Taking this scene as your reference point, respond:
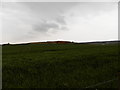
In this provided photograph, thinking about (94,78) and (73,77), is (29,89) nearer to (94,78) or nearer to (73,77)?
(73,77)

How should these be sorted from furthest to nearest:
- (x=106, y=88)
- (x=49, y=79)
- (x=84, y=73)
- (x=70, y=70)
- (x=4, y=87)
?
(x=70, y=70), (x=84, y=73), (x=49, y=79), (x=4, y=87), (x=106, y=88)

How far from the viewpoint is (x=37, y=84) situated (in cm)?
1023

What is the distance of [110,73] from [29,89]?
6.87 m

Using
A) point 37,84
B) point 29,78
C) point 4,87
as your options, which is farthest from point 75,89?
point 4,87

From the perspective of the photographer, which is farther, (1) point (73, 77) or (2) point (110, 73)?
(2) point (110, 73)

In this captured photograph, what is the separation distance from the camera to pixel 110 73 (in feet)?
42.0

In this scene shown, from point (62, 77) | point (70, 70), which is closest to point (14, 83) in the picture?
point (62, 77)

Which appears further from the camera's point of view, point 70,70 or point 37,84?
point 70,70

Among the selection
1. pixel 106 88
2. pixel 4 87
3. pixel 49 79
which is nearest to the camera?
pixel 106 88

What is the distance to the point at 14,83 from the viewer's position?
10.5 metres

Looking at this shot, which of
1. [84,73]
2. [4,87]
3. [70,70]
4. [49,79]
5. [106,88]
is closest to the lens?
[106,88]

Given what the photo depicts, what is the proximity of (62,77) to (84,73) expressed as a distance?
2.07 m

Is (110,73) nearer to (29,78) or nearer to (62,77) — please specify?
(62,77)

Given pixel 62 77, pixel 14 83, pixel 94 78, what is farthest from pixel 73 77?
pixel 14 83
